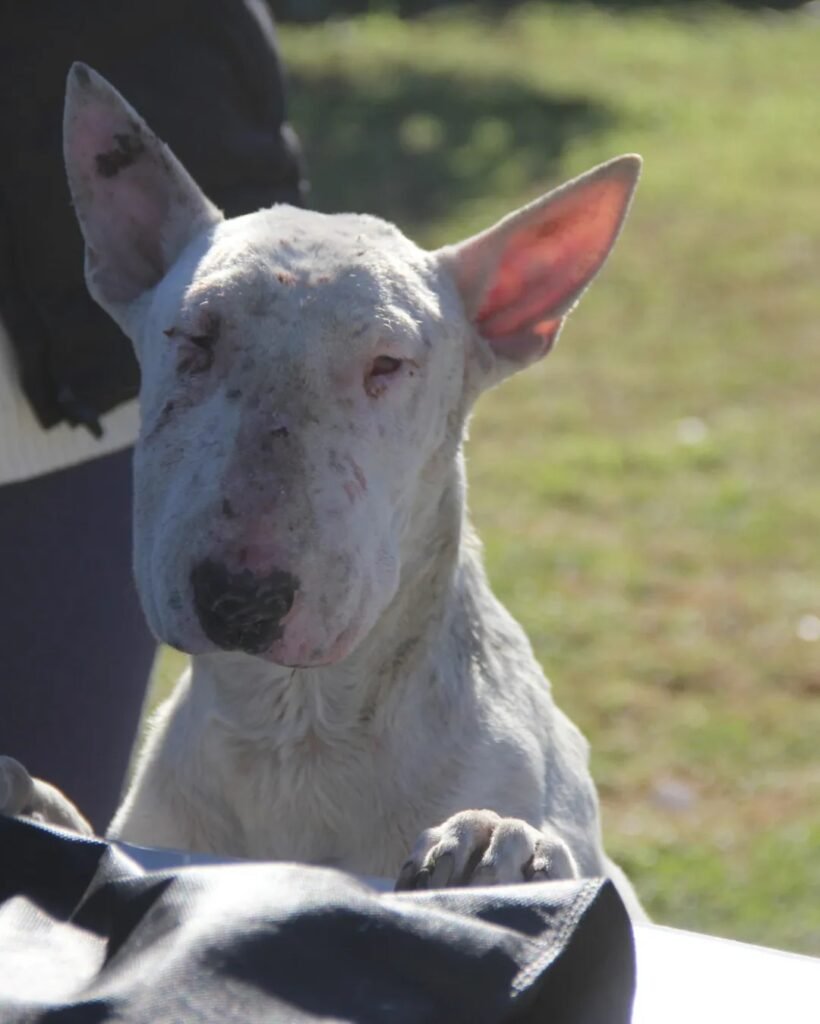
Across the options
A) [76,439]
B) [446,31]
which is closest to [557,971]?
[76,439]

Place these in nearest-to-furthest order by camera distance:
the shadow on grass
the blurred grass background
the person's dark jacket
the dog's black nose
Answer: the dog's black nose, the person's dark jacket, the blurred grass background, the shadow on grass

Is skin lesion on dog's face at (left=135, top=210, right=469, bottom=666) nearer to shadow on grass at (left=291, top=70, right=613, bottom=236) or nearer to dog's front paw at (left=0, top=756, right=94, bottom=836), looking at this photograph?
dog's front paw at (left=0, top=756, right=94, bottom=836)

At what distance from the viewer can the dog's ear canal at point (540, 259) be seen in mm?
2842

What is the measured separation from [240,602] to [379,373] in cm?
45

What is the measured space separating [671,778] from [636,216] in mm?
6548

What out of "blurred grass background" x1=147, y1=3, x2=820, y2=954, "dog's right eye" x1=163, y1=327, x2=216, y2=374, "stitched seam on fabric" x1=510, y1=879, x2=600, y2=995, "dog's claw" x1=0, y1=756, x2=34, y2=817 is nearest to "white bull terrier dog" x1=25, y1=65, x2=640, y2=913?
"dog's right eye" x1=163, y1=327, x2=216, y2=374

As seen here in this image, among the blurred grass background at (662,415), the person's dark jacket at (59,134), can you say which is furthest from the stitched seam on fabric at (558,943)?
the blurred grass background at (662,415)

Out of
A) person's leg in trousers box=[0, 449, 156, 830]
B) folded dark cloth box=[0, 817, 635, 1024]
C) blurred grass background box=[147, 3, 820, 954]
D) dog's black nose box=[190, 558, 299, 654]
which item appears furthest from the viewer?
blurred grass background box=[147, 3, 820, 954]

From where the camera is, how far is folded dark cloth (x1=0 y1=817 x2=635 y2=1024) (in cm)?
173

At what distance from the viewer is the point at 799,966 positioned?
2.10 meters

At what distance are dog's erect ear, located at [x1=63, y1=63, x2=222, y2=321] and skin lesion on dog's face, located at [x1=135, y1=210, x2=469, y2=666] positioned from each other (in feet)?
0.57

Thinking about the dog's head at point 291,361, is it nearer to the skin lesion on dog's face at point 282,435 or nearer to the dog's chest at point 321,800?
the skin lesion on dog's face at point 282,435

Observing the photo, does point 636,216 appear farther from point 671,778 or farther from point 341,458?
point 341,458

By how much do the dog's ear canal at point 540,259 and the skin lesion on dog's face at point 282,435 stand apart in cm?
21
